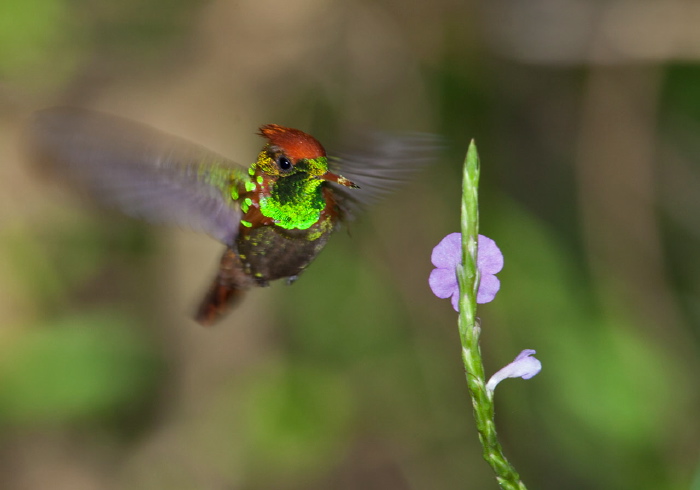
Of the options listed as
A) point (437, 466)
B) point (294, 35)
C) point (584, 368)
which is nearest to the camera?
point (584, 368)

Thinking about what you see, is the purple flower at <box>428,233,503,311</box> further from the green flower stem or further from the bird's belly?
the bird's belly

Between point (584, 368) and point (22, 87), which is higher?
point (22, 87)

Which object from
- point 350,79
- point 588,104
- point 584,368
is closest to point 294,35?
point 350,79

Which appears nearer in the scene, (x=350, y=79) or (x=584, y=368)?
(x=584, y=368)

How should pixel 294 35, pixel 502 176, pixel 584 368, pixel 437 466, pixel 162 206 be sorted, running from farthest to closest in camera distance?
pixel 502 176 → pixel 294 35 → pixel 437 466 → pixel 584 368 → pixel 162 206

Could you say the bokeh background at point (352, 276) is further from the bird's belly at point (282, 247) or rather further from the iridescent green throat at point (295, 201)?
the iridescent green throat at point (295, 201)

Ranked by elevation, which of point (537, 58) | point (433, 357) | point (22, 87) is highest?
point (537, 58)

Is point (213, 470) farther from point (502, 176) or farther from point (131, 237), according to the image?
point (502, 176)

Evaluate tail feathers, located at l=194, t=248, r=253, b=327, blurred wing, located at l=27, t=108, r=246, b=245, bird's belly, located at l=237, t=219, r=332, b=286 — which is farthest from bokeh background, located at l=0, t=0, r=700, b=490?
blurred wing, located at l=27, t=108, r=246, b=245

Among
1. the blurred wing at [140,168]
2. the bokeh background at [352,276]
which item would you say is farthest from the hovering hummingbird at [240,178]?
the bokeh background at [352,276]
